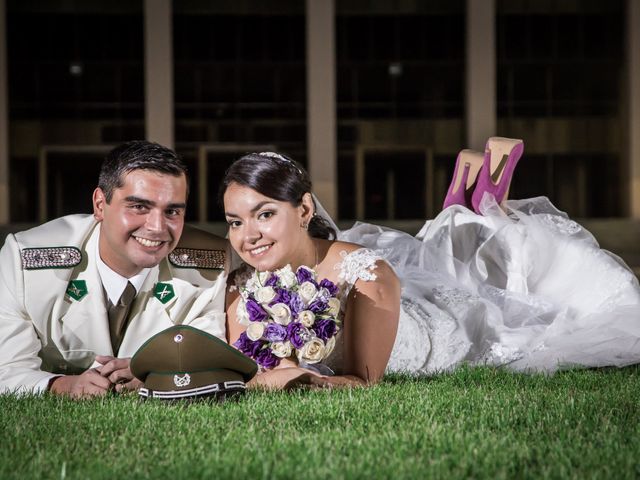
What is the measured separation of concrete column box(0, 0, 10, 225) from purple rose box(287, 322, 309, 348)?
74.0ft

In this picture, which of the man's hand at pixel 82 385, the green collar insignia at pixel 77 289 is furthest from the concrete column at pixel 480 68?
the man's hand at pixel 82 385

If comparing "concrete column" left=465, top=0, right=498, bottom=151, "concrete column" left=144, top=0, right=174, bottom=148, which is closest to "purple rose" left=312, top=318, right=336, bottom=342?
"concrete column" left=144, top=0, right=174, bottom=148

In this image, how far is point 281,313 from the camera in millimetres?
4473

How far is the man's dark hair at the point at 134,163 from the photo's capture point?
4586 mm

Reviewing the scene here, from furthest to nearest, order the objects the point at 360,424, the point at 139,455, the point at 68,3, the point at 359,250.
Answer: the point at 68,3 → the point at 359,250 → the point at 360,424 → the point at 139,455

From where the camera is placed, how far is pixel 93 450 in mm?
3330

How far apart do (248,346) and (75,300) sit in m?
0.97

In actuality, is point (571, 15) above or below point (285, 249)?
above

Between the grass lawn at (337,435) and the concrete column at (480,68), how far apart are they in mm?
22493

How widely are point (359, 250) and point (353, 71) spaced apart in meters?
23.7

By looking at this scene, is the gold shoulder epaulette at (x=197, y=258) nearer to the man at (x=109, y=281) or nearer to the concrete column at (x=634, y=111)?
the man at (x=109, y=281)

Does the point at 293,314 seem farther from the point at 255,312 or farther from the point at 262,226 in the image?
the point at 262,226

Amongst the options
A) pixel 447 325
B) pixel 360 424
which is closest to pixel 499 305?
pixel 447 325

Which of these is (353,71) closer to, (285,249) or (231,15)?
(231,15)
